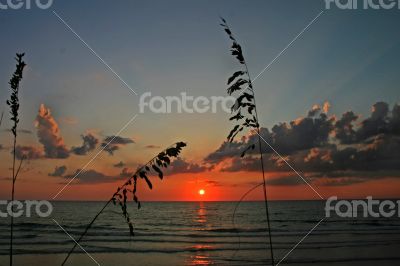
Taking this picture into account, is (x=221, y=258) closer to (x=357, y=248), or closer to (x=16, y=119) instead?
(x=357, y=248)

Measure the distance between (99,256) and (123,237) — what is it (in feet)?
30.5

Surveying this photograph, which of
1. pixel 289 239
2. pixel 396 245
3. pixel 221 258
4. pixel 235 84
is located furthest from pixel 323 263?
pixel 235 84

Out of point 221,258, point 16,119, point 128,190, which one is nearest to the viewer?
point 128,190

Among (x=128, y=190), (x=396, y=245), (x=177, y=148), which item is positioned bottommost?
(x=396, y=245)

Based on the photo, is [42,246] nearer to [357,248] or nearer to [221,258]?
[221,258]

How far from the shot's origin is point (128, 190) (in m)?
3.48

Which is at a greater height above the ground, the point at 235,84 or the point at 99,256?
the point at 235,84

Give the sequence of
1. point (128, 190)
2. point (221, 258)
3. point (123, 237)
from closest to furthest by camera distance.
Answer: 1. point (128, 190)
2. point (221, 258)
3. point (123, 237)

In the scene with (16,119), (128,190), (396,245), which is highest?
(16,119)

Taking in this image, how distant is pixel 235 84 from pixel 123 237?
29284mm

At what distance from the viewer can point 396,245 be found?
25.6m

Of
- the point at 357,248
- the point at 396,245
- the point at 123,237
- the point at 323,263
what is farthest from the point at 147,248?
the point at 396,245

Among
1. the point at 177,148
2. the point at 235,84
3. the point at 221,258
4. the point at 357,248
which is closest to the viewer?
the point at 177,148

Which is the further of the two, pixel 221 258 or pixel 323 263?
pixel 221 258
